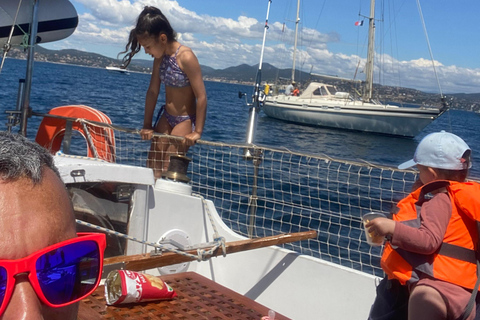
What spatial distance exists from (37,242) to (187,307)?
72.6 inches

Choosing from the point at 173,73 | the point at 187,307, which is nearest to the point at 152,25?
the point at 173,73

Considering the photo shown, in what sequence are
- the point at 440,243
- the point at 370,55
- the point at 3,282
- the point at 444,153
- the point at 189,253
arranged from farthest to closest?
the point at 370,55, the point at 189,253, the point at 444,153, the point at 440,243, the point at 3,282

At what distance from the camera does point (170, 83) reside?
4.09 meters

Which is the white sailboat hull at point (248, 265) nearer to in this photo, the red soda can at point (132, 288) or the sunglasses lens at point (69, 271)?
the red soda can at point (132, 288)

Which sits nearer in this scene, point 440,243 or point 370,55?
point 440,243

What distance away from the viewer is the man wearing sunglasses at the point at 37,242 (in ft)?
2.64

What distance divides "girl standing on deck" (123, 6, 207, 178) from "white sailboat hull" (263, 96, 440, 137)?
96.6 ft

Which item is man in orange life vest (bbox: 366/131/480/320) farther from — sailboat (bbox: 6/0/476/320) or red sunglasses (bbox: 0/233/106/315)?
red sunglasses (bbox: 0/233/106/315)

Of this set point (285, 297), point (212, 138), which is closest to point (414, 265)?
point (285, 297)

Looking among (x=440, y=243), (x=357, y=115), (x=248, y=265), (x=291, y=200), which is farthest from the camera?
(x=357, y=115)

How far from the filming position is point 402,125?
1345 inches

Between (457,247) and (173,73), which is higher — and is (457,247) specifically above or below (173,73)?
below

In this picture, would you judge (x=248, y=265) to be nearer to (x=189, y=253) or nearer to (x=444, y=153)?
(x=189, y=253)

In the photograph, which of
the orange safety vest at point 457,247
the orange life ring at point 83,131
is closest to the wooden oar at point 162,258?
the orange safety vest at point 457,247
